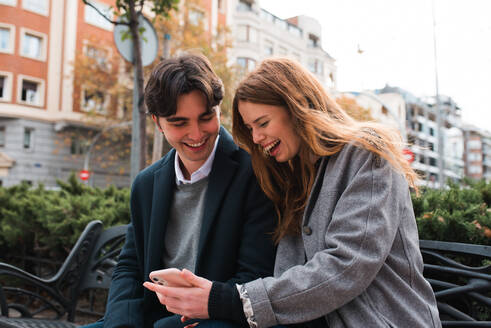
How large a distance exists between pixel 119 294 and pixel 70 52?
23.4 m

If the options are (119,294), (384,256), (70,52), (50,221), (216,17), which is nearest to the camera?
(384,256)

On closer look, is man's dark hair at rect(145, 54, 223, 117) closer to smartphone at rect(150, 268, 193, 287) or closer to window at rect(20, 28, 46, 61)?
smartphone at rect(150, 268, 193, 287)

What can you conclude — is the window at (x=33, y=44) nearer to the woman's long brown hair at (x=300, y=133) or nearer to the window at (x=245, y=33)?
the window at (x=245, y=33)

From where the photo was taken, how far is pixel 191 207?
2271 millimetres

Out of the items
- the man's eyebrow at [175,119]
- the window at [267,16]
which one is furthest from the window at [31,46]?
the man's eyebrow at [175,119]

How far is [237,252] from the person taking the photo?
211 centimetres

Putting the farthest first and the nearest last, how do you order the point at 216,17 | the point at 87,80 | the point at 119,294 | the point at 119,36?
the point at 216,17 < the point at 87,80 < the point at 119,36 < the point at 119,294

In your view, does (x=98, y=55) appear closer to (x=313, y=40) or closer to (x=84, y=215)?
(x=84, y=215)

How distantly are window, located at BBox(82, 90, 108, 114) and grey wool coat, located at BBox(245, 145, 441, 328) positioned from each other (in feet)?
69.5

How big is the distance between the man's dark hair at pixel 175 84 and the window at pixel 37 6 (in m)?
24.2

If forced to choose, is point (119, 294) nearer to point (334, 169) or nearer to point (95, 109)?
point (334, 169)

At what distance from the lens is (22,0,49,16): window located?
74.4ft

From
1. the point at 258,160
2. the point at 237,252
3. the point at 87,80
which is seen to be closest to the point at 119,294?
the point at 237,252

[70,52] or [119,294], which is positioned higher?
[70,52]
